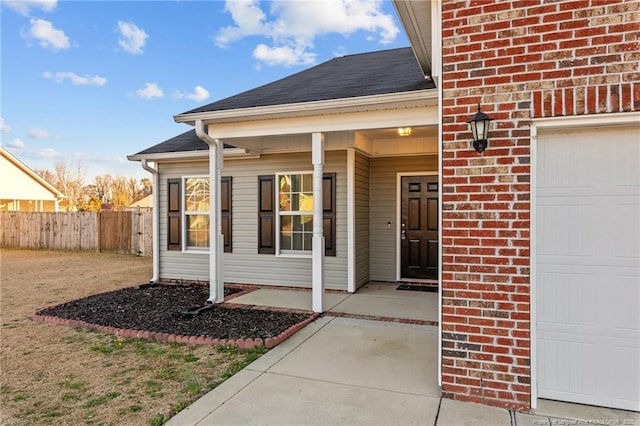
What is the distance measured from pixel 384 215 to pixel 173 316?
169 inches

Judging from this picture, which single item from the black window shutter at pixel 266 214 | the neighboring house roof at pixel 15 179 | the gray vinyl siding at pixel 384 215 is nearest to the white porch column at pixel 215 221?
the black window shutter at pixel 266 214

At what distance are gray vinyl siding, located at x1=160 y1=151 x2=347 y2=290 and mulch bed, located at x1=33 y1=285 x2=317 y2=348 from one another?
1.04 metres

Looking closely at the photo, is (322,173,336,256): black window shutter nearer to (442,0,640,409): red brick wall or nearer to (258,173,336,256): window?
(258,173,336,256): window

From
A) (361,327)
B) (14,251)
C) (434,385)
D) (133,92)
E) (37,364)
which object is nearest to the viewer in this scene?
(434,385)

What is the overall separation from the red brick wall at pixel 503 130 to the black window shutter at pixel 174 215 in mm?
6465

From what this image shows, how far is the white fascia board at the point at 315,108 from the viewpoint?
4.50 m

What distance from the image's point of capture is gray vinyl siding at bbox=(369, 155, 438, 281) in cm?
740

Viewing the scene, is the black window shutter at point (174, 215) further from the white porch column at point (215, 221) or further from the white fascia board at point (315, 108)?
the white fascia board at point (315, 108)

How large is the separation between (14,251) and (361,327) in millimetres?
17682

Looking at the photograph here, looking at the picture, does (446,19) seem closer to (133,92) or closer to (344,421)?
(344,421)

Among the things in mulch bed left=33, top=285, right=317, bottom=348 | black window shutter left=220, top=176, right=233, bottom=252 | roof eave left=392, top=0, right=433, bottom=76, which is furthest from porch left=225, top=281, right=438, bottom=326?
roof eave left=392, top=0, right=433, bottom=76

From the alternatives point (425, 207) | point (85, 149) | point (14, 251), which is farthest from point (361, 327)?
point (85, 149)

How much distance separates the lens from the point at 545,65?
2615mm

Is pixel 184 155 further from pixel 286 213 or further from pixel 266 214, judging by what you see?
pixel 286 213
